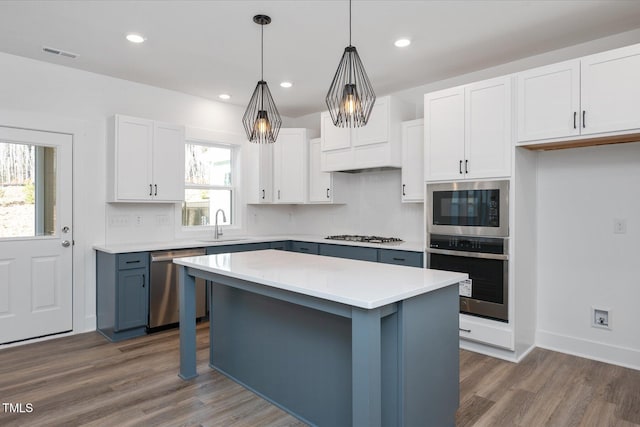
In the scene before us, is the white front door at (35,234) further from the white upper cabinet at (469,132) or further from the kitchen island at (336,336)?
the white upper cabinet at (469,132)

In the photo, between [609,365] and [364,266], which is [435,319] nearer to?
[364,266]

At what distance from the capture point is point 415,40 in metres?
3.19

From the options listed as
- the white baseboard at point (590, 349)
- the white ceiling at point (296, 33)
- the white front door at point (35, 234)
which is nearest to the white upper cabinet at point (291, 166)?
the white ceiling at point (296, 33)

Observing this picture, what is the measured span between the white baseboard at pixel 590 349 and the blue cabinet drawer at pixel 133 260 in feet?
12.2

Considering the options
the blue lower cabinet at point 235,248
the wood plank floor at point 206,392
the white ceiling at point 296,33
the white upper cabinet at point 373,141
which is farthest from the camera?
the blue lower cabinet at point 235,248

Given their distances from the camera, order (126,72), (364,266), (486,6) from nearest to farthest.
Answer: (364,266) < (486,6) < (126,72)

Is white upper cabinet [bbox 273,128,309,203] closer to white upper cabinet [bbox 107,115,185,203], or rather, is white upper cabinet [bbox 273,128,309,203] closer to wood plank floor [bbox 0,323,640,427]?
white upper cabinet [bbox 107,115,185,203]

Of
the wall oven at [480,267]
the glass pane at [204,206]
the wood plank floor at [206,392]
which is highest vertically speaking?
the glass pane at [204,206]

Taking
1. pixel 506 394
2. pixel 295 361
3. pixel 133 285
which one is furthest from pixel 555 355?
pixel 133 285

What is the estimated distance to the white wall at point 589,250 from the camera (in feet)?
9.89

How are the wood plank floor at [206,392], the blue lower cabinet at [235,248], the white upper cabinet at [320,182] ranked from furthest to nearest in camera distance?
the white upper cabinet at [320,182] → the blue lower cabinet at [235,248] → the wood plank floor at [206,392]

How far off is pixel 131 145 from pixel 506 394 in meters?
3.92

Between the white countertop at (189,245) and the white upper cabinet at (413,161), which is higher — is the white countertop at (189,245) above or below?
below

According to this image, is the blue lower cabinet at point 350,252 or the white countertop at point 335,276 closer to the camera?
the white countertop at point 335,276
